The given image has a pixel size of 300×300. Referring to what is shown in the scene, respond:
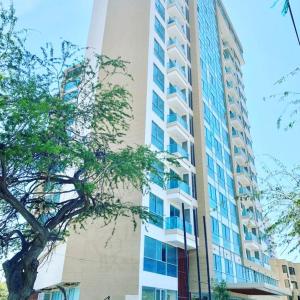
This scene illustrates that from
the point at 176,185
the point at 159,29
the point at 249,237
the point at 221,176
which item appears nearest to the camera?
the point at 176,185

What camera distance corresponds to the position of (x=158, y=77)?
29406 mm

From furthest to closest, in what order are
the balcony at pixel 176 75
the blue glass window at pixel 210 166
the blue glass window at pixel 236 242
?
the blue glass window at pixel 236 242
the blue glass window at pixel 210 166
the balcony at pixel 176 75

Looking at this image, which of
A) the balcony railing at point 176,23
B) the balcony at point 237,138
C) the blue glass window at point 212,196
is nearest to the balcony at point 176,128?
the blue glass window at point 212,196

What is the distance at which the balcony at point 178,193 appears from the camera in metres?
25.5

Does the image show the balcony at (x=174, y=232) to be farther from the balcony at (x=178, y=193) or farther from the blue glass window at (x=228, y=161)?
the blue glass window at (x=228, y=161)

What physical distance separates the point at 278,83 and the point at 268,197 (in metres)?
Result: 3.50

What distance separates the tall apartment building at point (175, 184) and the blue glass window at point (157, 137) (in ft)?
0.28

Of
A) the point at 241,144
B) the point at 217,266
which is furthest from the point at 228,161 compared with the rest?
the point at 217,266

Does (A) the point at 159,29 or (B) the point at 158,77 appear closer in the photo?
(B) the point at 158,77

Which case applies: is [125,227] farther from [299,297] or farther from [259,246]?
[299,297]

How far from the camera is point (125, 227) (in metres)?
21.9

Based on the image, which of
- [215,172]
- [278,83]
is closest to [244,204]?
[215,172]

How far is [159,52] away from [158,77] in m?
3.12

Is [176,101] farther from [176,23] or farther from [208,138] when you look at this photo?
[176,23]
